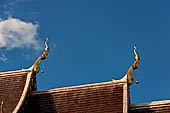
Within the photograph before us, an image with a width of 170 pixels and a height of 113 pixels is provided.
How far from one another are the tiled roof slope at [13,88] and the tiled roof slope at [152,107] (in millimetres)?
4267

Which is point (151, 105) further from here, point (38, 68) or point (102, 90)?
point (38, 68)

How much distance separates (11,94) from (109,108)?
13.4ft

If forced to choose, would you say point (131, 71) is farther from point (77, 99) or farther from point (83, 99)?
point (77, 99)

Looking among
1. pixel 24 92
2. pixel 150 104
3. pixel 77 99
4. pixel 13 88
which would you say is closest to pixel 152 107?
pixel 150 104

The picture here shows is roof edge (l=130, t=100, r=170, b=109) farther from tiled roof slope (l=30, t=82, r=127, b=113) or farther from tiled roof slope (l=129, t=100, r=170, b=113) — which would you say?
tiled roof slope (l=30, t=82, r=127, b=113)

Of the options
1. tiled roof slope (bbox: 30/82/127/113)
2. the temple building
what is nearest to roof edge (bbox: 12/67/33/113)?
the temple building

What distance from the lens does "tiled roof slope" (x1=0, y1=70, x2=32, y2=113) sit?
43.4 feet

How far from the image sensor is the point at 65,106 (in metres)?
13.1

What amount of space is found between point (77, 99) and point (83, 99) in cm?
24

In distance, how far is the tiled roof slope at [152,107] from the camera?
12.6m

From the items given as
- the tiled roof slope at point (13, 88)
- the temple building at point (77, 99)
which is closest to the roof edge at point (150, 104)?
the temple building at point (77, 99)

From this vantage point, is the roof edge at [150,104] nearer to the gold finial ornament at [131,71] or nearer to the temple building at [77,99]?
the temple building at [77,99]

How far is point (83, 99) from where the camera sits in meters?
13.3

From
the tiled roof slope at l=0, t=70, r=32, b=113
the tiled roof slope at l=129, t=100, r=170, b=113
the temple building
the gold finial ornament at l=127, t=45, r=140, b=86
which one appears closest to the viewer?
the tiled roof slope at l=129, t=100, r=170, b=113
